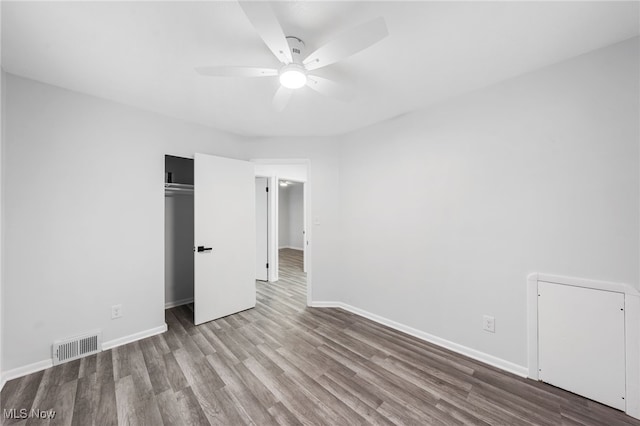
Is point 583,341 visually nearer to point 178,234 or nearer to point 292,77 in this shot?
point 292,77

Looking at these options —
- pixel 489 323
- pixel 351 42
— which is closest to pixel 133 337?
pixel 351 42

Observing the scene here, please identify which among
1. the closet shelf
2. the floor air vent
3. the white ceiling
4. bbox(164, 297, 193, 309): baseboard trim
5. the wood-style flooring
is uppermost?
the white ceiling

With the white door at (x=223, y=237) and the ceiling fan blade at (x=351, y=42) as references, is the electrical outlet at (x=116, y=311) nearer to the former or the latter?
the white door at (x=223, y=237)

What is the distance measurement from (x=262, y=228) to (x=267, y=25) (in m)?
3.88

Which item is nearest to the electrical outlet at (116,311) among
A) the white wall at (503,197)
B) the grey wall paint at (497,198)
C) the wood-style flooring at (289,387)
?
the wood-style flooring at (289,387)

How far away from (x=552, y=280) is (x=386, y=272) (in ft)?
4.84

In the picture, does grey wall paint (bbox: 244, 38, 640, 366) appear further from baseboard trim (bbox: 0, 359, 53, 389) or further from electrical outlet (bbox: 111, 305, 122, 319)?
baseboard trim (bbox: 0, 359, 53, 389)

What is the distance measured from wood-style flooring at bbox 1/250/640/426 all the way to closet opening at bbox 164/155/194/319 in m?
1.00

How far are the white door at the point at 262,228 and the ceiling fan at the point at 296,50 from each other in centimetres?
296

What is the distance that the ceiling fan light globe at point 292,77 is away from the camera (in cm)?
155

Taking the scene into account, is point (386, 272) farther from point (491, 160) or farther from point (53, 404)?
point (53, 404)

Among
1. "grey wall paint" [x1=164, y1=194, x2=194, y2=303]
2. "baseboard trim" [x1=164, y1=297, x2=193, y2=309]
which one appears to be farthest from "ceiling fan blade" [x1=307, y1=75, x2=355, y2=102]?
"baseboard trim" [x1=164, y1=297, x2=193, y2=309]

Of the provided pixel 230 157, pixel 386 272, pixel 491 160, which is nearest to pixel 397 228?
pixel 386 272

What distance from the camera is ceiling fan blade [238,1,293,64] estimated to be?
3.35 ft
